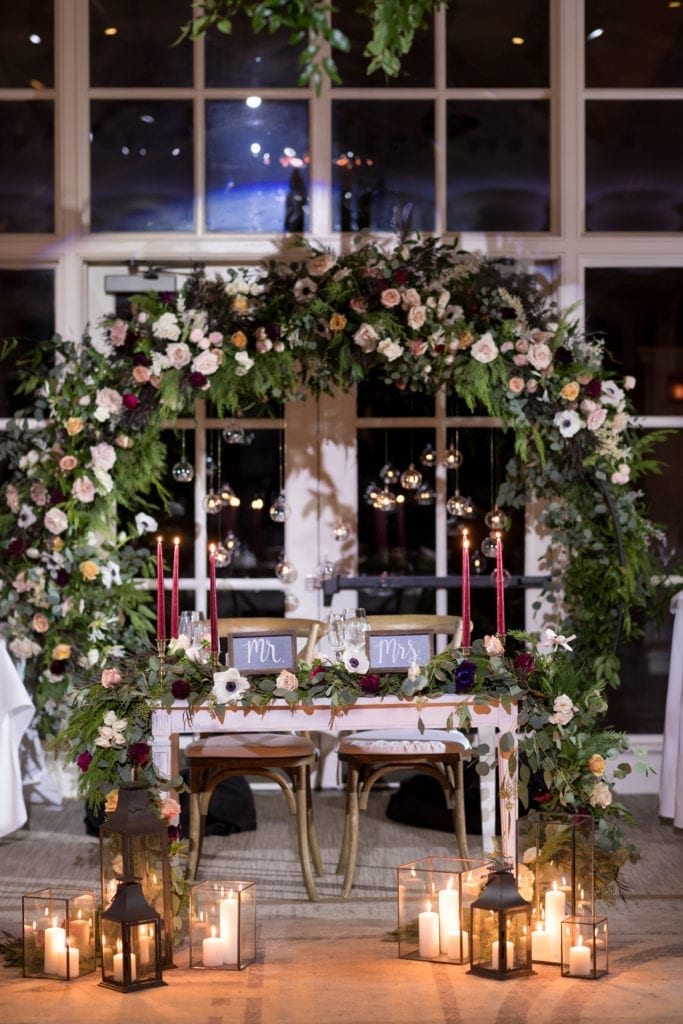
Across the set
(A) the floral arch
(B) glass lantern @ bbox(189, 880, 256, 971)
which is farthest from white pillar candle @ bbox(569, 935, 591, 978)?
(A) the floral arch

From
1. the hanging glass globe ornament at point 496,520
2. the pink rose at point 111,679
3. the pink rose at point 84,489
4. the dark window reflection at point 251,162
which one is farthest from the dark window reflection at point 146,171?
the pink rose at point 111,679

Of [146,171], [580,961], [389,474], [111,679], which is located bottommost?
[580,961]

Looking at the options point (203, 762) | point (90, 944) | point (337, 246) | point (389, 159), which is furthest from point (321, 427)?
point (90, 944)

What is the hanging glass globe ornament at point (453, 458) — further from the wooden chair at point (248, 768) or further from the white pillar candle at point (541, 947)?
the white pillar candle at point (541, 947)

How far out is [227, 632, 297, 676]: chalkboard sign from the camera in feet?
11.7

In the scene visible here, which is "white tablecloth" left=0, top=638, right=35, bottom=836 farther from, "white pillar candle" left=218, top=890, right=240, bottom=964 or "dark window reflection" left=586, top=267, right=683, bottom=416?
"dark window reflection" left=586, top=267, right=683, bottom=416

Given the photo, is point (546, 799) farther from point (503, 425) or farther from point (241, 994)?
point (503, 425)

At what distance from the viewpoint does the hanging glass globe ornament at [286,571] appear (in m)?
4.85

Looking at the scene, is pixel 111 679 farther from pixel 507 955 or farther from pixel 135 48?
pixel 135 48

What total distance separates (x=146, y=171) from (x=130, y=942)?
3.34 m

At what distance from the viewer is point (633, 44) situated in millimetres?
5465

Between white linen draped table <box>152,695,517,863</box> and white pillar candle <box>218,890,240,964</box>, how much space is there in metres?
0.48

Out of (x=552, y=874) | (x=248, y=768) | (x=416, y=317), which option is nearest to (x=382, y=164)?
A: (x=416, y=317)

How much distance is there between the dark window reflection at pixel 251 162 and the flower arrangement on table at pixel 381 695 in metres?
2.39
